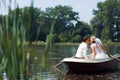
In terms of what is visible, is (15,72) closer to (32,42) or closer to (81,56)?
(32,42)

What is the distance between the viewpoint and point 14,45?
213cm

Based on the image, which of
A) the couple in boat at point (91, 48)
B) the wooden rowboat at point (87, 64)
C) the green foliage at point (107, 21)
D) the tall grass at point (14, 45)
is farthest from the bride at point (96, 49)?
the green foliage at point (107, 21)

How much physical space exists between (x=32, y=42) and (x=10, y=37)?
5.2 inches

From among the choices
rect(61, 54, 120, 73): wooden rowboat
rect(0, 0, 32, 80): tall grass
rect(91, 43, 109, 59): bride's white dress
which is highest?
rect(0, 0, 32, 80): tall grass

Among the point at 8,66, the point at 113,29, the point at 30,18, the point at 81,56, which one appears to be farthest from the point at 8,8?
the point at 113,29

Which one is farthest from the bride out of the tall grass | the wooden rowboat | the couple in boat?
the tall grass

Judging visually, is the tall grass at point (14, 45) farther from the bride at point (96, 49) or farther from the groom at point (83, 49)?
the bride at point (96, 49)

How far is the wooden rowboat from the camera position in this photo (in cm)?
1452

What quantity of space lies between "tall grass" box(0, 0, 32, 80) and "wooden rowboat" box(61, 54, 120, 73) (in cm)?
1226

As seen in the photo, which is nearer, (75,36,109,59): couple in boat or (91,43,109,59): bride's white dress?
(75,36,109,59): couple in boat

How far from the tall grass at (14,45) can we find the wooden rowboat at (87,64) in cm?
1226

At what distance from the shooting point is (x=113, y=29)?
96312mm

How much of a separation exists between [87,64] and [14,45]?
12.8 m

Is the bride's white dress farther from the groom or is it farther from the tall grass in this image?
the tall grass
